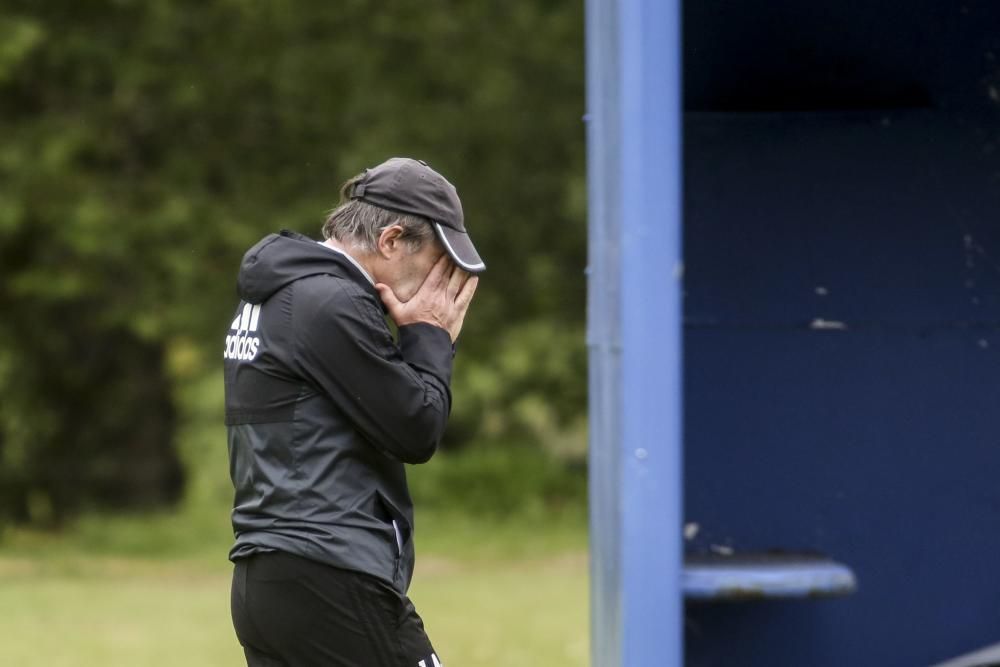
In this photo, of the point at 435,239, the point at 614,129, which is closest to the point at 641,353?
the point at 614,129

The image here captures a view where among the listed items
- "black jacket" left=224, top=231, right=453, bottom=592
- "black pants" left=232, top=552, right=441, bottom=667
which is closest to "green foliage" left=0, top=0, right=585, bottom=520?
"black jacket" left=224, top=231, right=453, bottom=592

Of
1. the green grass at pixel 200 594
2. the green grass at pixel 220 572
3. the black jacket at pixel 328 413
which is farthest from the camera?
the green grass at pixel 220 572

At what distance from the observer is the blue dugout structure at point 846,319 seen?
3719 millimetres

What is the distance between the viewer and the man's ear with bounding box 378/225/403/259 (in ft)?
9.85

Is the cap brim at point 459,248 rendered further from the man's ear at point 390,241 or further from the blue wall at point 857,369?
the blue wall at point 857,369

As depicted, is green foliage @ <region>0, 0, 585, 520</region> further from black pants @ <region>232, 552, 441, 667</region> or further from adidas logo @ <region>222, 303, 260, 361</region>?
black pants @ <region>232, 552, 441, 667</region>

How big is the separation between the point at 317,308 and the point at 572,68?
1182 cm

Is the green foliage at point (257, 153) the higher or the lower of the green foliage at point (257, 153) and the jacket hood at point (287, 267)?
the higher

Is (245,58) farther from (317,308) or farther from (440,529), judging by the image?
(317,308)

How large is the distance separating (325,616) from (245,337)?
578 mm

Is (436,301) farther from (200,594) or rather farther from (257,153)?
(257,153)

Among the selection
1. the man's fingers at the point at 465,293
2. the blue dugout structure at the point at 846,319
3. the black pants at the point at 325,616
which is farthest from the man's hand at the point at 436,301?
the blue dugout structure at the point at 846,319

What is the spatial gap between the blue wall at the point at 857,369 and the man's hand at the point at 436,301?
2.99ft

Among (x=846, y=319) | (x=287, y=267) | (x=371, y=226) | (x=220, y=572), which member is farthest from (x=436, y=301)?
(x=220, y=572)
